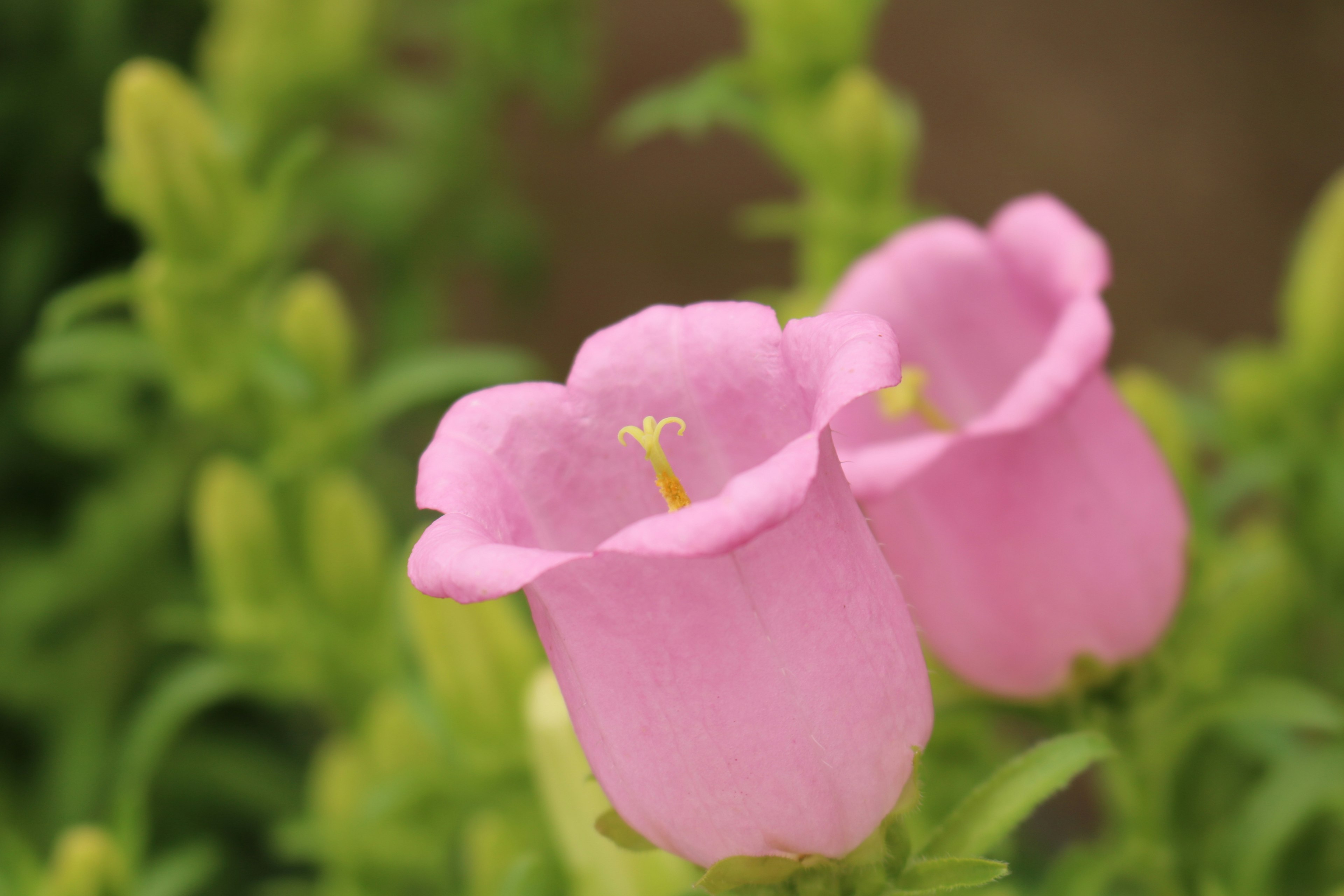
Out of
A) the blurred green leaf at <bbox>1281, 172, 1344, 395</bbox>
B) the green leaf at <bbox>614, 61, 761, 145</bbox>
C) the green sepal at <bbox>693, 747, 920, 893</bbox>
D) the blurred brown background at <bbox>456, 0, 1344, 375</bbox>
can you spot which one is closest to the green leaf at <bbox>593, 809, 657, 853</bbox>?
the green sepal at <bbox>693, 747, 920, 893</bbox>

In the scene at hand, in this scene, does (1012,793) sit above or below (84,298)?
below

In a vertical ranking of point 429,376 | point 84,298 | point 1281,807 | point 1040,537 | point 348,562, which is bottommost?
point 1281,807

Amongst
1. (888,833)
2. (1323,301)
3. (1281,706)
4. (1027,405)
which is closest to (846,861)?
(888,833)

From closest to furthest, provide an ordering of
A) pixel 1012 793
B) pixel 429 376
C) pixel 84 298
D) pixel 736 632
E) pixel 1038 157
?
pixel 736 632 → pixel 1012 793 → pixel 84 298 → pixel 429 376 → pixel 1038 157

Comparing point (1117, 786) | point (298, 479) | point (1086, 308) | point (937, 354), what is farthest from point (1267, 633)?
point (298, 479)

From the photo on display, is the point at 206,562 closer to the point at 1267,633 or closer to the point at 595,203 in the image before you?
the point at 1267,633

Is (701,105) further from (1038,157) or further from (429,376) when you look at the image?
(1038,157)

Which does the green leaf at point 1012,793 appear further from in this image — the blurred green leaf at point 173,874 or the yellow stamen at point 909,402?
the blurred green leaf at point 173,874

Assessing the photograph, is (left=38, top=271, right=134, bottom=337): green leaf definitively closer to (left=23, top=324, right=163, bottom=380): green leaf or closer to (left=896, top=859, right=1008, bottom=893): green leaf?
(left=23, top=324, right=163, bottom=380): green leaf

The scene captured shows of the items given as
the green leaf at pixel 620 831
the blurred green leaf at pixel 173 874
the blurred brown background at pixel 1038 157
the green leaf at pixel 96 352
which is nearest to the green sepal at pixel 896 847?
the green leaf at pixel 620 831
